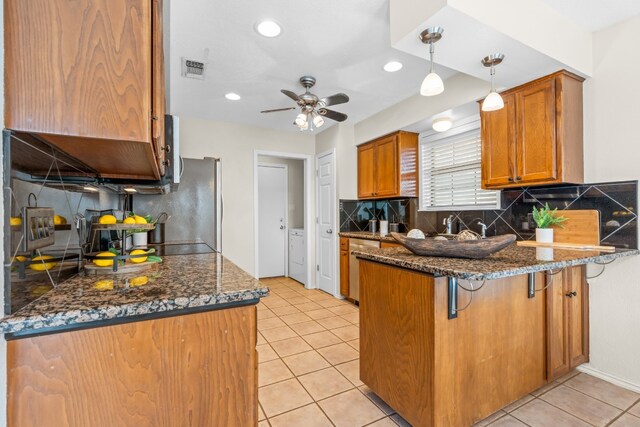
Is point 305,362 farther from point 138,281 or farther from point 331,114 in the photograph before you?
point 331,114

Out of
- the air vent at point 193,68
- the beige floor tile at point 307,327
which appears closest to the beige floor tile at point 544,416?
the beige floor tile at point 307,327

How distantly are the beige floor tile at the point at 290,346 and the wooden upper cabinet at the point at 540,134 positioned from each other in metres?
2.11

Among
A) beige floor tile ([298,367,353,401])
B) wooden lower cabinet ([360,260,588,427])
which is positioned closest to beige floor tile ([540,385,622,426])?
wooden lower cabinet ([360,260,588,427])

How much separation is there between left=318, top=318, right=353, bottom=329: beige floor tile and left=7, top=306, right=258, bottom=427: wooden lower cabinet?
7.34 feet

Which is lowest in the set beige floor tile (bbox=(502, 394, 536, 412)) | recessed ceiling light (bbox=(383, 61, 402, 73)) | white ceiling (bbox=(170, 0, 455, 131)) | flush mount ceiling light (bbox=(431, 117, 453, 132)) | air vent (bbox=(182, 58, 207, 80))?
beige floor tile (bbox=(502, 394, 536, 412))

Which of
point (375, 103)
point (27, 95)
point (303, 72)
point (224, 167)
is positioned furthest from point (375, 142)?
point (27, 95)

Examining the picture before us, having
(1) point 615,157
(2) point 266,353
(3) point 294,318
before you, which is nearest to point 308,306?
(3) point 294,318

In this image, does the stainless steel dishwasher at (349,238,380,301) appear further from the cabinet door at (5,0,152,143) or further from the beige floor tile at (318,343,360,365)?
the cabinet door at (5,0,152,143)

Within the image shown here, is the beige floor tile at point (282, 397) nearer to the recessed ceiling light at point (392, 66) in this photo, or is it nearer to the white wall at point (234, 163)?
the white wall at point (234, 163)

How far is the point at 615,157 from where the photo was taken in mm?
2008

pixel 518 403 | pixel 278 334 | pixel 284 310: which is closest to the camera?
pixel 518 403

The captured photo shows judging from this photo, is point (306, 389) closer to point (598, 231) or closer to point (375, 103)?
point (598, 231)

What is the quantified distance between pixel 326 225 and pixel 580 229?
9.42ft

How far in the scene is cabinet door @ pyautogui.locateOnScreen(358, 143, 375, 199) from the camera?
3929 millimetres
